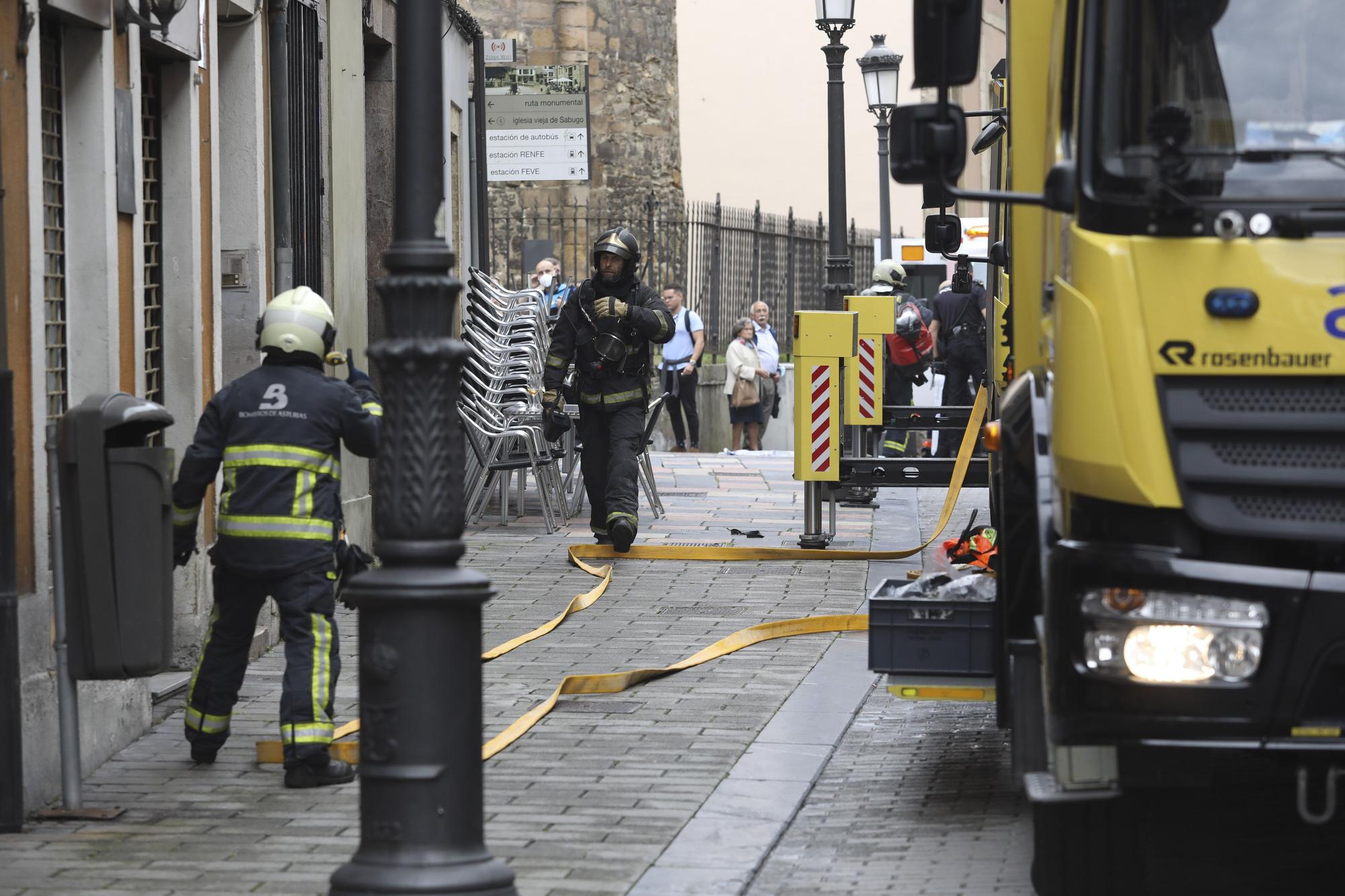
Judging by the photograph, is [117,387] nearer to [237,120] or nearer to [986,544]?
[237,120]

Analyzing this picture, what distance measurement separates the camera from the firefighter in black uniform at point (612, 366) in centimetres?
1306

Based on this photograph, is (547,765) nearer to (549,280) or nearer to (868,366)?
(868,366)

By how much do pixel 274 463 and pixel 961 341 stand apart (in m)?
12.5

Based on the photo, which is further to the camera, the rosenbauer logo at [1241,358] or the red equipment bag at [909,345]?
the red equipment bag at [909,345]

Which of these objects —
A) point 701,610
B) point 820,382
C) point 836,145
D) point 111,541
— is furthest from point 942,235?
point 111,541

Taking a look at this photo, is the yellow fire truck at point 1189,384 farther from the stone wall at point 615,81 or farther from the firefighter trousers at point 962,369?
the stone wall at point 615,81

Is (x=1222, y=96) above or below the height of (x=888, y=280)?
above

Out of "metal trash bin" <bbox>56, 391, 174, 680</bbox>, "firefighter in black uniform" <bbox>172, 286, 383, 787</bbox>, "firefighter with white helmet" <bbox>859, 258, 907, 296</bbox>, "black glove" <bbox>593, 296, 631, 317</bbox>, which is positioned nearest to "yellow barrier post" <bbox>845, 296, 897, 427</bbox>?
"black glove" <bbox>593, 296, 631, 317</bbox>

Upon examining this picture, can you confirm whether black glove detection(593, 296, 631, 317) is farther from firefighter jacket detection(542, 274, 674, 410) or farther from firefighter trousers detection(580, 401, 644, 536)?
firefighter trousers detection(580, 401, 644, 536)

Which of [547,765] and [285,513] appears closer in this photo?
[285,513]

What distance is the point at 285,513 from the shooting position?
7027 millimetres

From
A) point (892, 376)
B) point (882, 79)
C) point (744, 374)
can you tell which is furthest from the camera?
point (882, 79)

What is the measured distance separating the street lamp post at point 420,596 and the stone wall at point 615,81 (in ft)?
79.5

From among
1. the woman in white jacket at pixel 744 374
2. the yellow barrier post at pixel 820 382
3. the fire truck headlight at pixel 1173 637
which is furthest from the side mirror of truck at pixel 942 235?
the woman in white jacket at pixel 744 374
